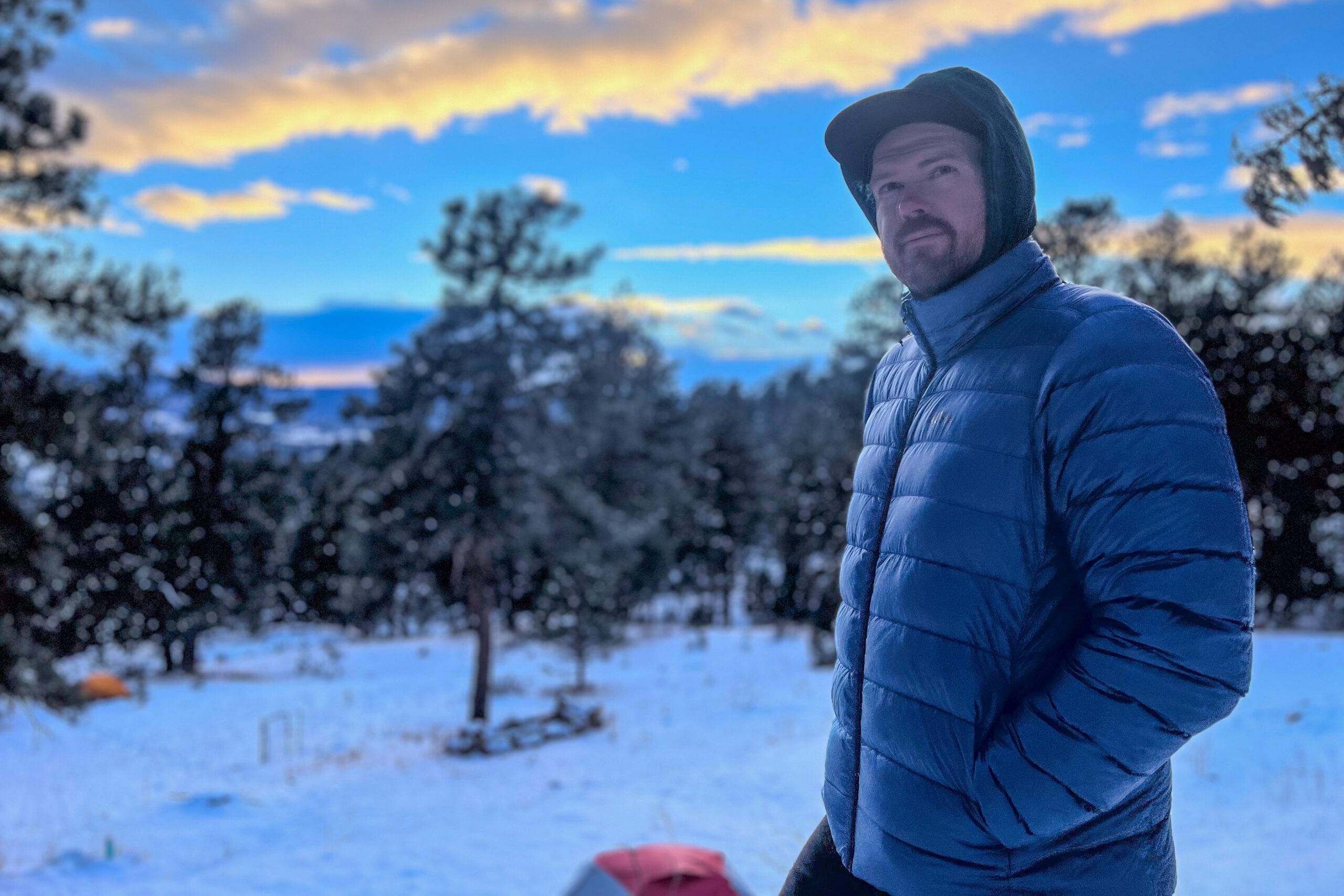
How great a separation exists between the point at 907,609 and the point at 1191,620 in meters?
0.50

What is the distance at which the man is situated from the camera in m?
1.38

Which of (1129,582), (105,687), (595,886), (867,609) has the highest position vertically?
(1129,582)

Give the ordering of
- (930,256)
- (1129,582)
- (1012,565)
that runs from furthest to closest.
Result: (930,256) < (1012,565) < (1129,582)

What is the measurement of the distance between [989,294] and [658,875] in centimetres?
553

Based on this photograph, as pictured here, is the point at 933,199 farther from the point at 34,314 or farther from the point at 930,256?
the point at 34,314

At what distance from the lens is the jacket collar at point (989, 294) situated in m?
1.76

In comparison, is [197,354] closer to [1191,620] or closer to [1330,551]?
[1191,620]

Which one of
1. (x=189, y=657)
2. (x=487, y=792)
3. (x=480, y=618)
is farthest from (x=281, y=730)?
(x=189, y=657)

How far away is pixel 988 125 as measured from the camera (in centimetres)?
172

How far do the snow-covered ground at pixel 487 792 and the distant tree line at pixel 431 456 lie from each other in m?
2.25

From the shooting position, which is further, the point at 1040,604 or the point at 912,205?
the point at 912,205

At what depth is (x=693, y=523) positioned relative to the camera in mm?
40812

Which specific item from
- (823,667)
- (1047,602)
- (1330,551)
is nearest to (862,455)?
(1047,602)

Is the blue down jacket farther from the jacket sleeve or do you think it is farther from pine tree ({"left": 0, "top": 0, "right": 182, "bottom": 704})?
pine tree ({"left": 0, "top": 0, "right": 182, "bottom": 704})
